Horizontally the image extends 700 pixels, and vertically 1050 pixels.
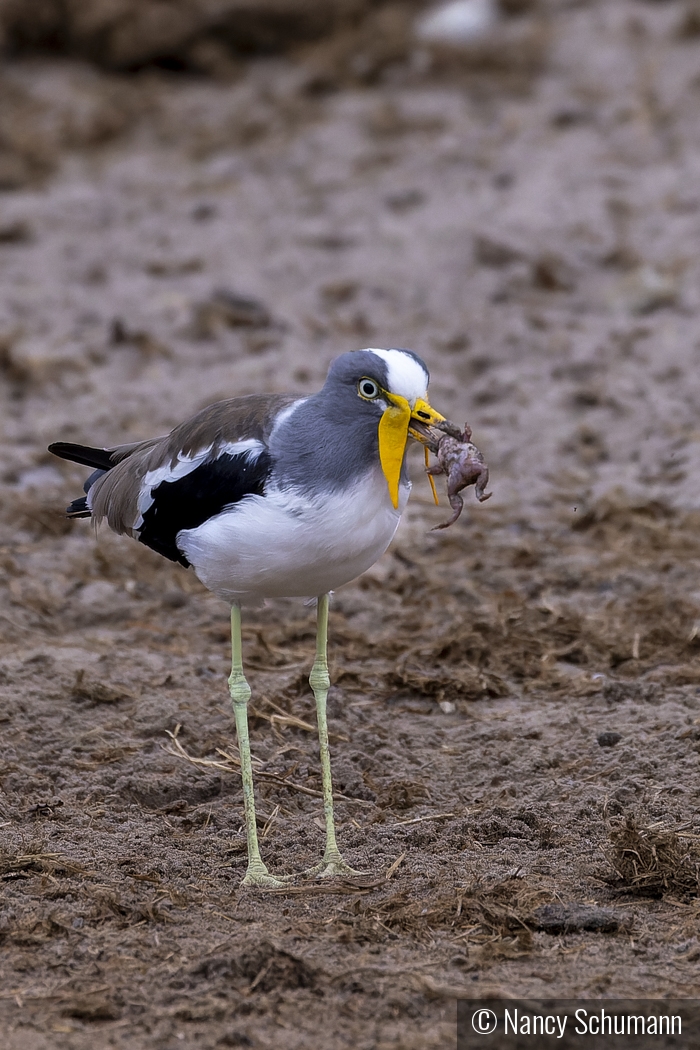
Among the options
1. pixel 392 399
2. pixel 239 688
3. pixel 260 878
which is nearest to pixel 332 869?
pixel 260 878

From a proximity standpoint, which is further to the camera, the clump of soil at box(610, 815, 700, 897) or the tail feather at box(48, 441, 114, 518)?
the tail feather at box(48, 441, 114, 518)

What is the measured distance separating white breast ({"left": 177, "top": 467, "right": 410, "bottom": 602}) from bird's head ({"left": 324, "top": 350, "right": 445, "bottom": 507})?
9 centimetres

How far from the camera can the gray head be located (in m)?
4.39

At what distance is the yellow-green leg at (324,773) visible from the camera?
15.3 feet

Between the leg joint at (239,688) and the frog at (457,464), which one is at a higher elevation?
the frog at (457,464)

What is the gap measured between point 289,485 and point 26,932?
1609 mm

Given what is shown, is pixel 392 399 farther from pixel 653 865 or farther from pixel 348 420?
pixel 653 865

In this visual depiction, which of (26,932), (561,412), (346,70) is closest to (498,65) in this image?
(346,70)

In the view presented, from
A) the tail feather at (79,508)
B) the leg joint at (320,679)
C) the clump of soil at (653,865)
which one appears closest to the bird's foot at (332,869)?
the leg joint at (320,679)

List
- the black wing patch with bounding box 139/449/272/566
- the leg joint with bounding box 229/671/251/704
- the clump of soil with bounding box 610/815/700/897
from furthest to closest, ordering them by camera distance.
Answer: the leg joint with bounding box 229/671/251/704
the black wing patch with bounding box 139/449/272/566
the clump of soil with bounding box 610/815/700/897

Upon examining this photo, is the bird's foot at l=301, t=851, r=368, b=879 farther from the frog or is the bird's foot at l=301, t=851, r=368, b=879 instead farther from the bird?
the frog

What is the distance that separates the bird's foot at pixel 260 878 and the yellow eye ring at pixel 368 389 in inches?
64.1

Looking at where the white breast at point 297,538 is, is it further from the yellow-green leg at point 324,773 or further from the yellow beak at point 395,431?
the yellow-green leg at point 324,773

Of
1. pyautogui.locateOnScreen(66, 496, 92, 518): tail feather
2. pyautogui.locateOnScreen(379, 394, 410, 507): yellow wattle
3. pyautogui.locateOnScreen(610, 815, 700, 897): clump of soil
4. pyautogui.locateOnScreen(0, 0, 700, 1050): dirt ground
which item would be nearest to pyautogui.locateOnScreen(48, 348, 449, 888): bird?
pyautogui.locateOnScreen(379, 394, 410, 507): yellow wattle
